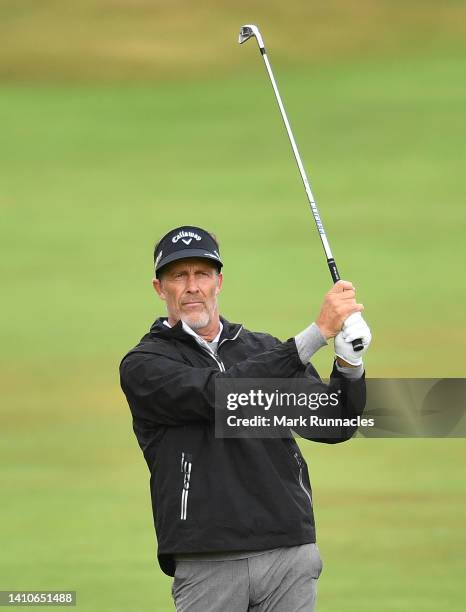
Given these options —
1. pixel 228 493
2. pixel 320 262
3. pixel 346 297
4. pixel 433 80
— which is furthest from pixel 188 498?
pixel 433 80

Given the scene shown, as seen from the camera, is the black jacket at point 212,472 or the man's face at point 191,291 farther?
the man's face at point 191,291

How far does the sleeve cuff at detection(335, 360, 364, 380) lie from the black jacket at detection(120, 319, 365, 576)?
0.6 inches

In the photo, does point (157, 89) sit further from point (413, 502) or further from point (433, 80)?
point (413, 502)

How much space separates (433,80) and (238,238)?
133 cm

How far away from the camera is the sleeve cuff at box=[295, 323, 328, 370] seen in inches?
113

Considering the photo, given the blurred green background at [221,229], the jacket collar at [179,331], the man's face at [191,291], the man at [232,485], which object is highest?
the blurred green background at [221,229]

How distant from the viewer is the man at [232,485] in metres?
2.85

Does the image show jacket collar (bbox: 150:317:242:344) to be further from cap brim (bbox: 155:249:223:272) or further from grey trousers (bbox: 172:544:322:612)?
grey trousers (bbox: 172:544:322:612)

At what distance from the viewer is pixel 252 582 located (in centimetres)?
289

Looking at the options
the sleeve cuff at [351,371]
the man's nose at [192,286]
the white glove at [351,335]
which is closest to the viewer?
the white glove at [351,335]

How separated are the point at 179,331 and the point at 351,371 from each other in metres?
0.38

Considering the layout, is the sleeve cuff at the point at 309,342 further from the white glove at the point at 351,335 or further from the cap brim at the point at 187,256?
the cap brim at the point at 187,256

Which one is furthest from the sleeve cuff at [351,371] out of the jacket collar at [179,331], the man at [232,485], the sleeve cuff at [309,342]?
the jacket collar at [179,331]

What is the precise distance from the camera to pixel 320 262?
623 cm
